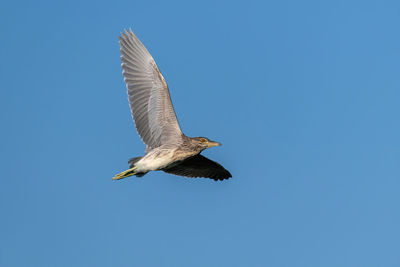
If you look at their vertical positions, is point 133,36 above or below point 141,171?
above

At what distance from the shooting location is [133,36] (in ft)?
60.6

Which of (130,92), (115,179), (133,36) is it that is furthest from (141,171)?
(133,36)

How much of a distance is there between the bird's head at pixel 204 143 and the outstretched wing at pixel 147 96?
1.60 ft

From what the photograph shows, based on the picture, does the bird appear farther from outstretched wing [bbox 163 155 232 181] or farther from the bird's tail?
outstretched wing [bbox 163 155 232 181]

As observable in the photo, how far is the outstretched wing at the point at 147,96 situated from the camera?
58.1ft

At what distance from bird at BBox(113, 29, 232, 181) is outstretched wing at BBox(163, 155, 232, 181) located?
5.67 ft

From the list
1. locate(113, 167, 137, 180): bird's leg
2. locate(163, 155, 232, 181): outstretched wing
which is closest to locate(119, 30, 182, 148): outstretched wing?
locate(113, 167, 137, 180): bird's leg

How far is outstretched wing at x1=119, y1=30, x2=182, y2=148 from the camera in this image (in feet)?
58.1

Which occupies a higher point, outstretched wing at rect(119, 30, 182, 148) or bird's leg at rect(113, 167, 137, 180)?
outstretched wing at rect(119, 30, 182, 148)

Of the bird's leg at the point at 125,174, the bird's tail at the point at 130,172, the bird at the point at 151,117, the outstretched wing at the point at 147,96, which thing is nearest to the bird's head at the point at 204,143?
the bird at the point at 151,117

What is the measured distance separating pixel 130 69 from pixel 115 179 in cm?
328

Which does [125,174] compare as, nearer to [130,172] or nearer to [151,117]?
[130,172]

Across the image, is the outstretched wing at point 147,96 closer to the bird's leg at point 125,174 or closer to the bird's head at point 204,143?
the bird's head at point 204,143

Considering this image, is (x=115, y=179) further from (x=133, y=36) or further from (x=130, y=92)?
(x=133, y=36)
